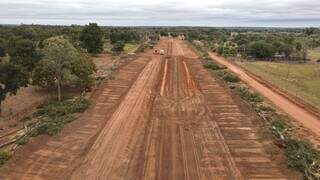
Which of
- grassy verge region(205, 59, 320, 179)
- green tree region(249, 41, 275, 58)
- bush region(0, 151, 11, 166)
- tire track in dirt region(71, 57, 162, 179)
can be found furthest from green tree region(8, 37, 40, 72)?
green tree region(249, 41, 275, 58)

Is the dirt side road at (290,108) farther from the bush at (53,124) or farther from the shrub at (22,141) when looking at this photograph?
the shrub at (22,141)

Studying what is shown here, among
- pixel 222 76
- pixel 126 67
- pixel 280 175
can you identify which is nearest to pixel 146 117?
pixel 280 175

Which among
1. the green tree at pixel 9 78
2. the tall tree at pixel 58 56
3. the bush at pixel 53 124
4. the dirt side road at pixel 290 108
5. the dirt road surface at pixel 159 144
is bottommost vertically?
the dirt side road at pixel 290 108

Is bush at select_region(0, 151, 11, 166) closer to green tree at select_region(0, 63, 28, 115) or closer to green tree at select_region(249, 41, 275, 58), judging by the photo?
green tree at select_region(0, 63, 28, 115)

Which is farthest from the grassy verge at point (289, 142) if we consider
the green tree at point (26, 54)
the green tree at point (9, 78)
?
the green tree at point (26, 54)

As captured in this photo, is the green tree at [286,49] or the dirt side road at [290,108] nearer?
the dirt side road at [290,108]

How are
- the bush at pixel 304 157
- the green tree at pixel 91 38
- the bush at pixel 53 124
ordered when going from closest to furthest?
the bush at pixel 304 157 → the bush at pixel 53 124 → the green tree at pixel 91 38
